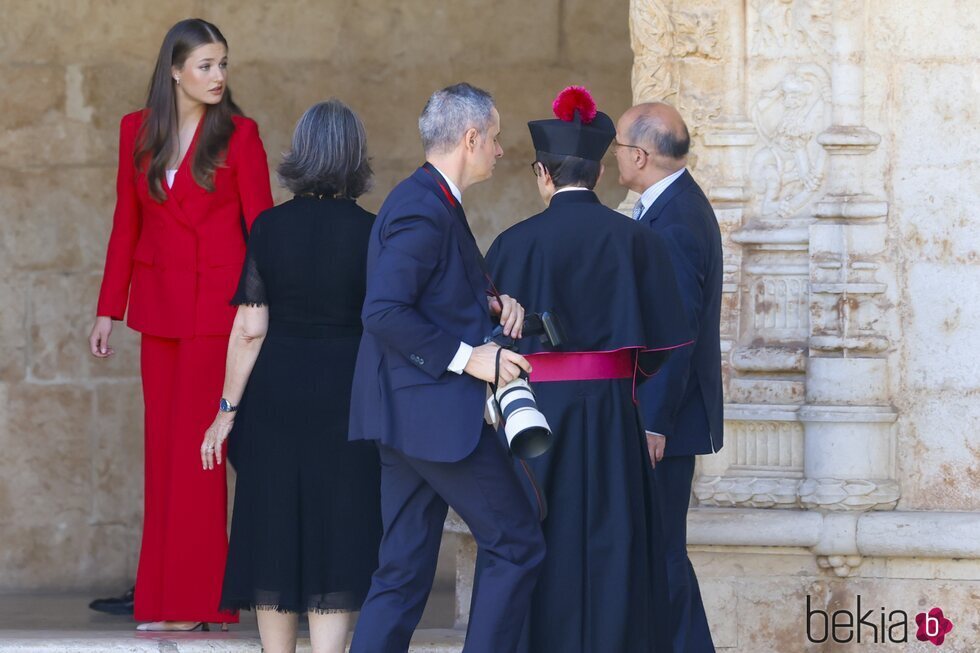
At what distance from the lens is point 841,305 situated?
607 centimetres

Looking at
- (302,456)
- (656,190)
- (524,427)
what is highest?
(656,190)

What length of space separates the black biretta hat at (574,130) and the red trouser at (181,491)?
1413 millimetres

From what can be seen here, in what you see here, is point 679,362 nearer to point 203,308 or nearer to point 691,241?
point 691,241

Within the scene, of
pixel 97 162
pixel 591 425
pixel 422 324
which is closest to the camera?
pixel 422 324

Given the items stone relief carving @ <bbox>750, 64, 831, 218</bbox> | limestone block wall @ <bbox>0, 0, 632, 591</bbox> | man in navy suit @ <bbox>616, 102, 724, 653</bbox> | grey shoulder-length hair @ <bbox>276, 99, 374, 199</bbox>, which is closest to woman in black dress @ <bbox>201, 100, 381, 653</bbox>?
grey shoulder-length hair @ <bbox>276, 99, 374, 199</bbox>

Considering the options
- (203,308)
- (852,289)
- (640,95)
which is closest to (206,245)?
(203,308)

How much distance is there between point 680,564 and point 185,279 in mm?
1778

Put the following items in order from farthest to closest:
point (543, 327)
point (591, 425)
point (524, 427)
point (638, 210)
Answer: point (638, 210), point (591, 425), point (543, 327), point (524, 427)

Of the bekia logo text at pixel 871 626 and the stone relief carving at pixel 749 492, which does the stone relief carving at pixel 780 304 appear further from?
the bekia logo text at pixel 871 626

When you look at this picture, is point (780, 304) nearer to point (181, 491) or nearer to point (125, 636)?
point (181, 491)

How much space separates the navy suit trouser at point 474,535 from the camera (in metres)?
4.72

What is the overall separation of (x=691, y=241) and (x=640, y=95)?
0.98 m

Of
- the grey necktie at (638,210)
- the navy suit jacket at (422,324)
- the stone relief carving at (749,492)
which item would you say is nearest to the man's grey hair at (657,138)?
the grey necktie at (638,210)

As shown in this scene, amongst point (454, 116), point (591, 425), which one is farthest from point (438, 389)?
point (454, 116)
